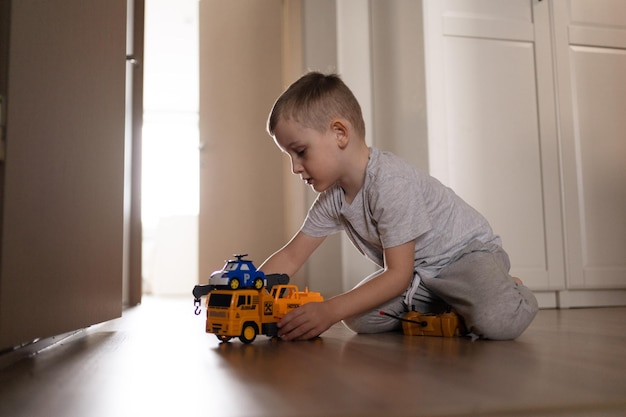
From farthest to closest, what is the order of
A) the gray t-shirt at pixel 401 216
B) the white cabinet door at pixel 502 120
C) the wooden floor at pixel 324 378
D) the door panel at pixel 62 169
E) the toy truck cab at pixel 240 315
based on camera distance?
the white cabinet door at pixel 502 120
the gray t-shirt at pixel 401 216
the toy truck cab at pixel 240 315
the door panel at pixel 62 169
the wooden floor at pixel 324 378

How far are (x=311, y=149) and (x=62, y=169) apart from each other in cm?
48

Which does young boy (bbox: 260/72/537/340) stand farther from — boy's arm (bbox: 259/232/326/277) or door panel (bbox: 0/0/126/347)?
door panel (bbox: 0/0/126/347)

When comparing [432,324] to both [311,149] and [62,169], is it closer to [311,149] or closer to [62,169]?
[311,149]

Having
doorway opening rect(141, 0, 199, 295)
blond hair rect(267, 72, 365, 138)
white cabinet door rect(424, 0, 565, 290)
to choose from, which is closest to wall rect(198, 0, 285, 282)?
doorway opening rect(141, 0, 199, 295)

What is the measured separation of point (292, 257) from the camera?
146 cm

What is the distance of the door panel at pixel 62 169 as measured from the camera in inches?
32.9

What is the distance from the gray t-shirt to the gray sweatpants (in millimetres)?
42

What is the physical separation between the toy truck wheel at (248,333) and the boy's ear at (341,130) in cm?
41

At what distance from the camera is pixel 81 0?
3.77 feet

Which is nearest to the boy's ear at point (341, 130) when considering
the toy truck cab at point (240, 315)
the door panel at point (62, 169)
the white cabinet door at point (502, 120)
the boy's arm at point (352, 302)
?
the boy's arm at point (352, 302)

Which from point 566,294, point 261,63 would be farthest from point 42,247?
point 261,63

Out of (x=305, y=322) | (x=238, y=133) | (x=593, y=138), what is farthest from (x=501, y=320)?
(x=238, y=133)

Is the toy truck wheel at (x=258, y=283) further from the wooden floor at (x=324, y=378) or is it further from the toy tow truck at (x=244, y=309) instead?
the wooden floor at (x=324, y=378)

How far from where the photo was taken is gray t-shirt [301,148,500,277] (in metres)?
1.24
